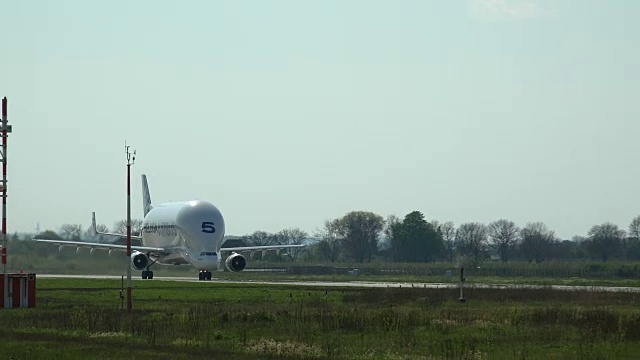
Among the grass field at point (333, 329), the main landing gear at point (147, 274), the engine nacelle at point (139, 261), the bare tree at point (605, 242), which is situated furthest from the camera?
the bare tree at point (605, 242)

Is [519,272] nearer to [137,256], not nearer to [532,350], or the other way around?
[137,256]

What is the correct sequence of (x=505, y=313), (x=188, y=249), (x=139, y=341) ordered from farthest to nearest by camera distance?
(x=188, y=249) → (x=505, y=313) → (x=139, y=341)

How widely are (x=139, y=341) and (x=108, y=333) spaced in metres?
2.79

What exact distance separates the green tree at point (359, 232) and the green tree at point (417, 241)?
33.7 ft

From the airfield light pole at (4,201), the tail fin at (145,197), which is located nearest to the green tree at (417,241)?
the tail fin at (145,197)

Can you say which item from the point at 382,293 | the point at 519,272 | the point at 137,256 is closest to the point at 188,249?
the point at 137,256

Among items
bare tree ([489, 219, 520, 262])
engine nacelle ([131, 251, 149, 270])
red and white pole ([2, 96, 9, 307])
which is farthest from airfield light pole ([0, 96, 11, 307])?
bare tree ([489, 219, 520, 262])

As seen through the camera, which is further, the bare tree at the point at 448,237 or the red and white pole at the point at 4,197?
the bare tree at the point at 448,237

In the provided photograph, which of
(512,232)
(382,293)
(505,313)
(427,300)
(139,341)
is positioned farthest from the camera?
(512,232)

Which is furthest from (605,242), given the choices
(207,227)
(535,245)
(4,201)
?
(4,201)

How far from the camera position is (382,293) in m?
57.3

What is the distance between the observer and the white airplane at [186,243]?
300 ft

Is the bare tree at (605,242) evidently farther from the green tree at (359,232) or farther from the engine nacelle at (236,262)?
→ the engine nacelle at (236,262)

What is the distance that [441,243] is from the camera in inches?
6580
